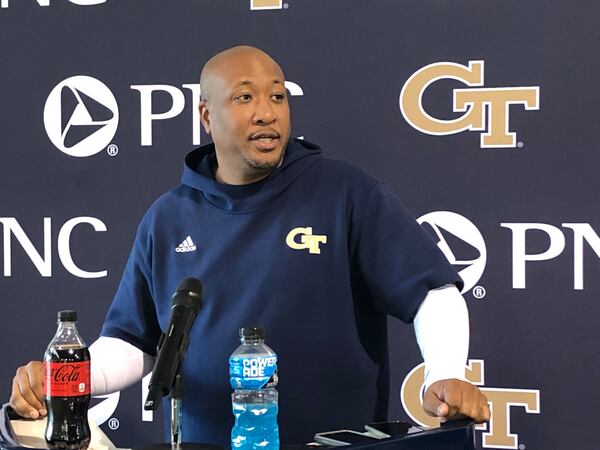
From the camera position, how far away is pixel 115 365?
2.12 meters

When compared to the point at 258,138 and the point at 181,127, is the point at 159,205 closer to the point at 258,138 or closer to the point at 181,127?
the point at 258,138

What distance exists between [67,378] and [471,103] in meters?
1.59

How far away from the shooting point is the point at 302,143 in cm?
223

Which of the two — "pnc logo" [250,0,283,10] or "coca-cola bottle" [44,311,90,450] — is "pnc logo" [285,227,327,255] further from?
"pnc logo" [250,0,283,10]

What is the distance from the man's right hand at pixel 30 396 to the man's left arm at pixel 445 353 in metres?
0.66

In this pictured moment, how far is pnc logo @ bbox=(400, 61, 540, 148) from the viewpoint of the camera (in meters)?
2.80

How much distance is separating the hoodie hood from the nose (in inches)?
3.7

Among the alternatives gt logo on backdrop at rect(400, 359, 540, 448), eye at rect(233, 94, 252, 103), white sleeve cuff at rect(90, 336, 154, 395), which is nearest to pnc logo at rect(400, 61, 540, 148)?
gt logo on backdrop at rect(400, 359, 540, 448)

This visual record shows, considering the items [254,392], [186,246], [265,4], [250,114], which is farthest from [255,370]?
[265,4]

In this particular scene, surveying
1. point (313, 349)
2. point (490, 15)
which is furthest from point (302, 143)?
point (490, 15)

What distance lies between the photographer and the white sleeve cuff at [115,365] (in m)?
2.10

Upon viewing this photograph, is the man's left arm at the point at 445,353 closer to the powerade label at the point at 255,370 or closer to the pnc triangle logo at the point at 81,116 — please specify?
the powerade label at the point at 255,370

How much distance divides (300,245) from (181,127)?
1163 millimetres

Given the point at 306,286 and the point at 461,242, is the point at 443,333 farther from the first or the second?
the point at 461,242
